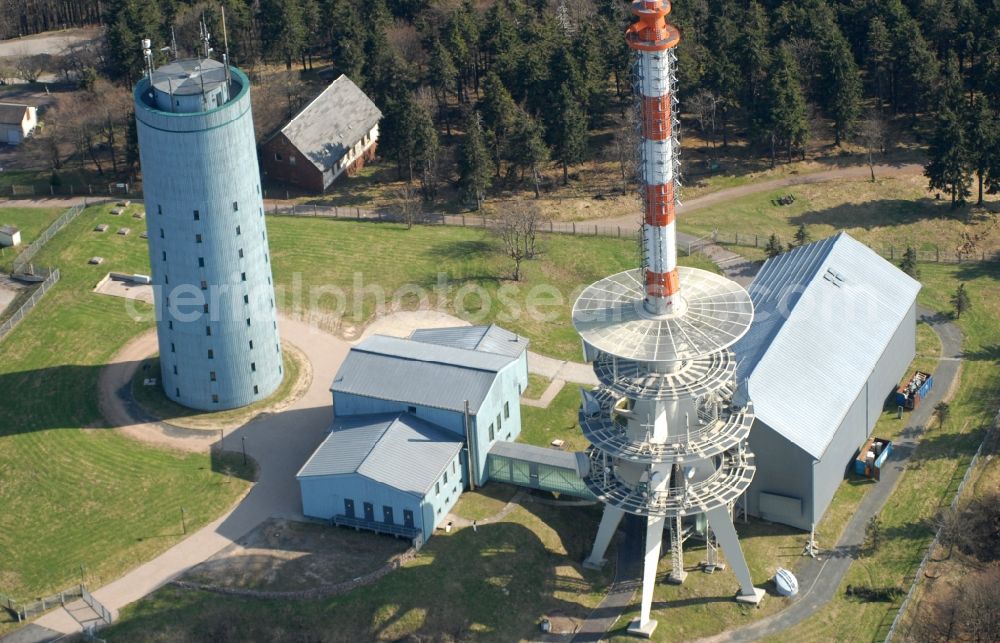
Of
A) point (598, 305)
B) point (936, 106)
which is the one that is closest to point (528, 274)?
point (598, 305)

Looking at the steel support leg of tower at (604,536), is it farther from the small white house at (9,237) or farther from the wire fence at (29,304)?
the small white house at (9,237)

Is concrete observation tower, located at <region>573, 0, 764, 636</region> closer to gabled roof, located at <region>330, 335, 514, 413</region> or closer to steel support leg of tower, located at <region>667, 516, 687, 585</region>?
steel support leg of tower, located at <region>667, 516, 687, 585</region>

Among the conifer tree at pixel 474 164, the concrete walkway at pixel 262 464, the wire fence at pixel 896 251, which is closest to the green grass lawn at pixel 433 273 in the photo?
the concrete walkway at pixel 262 464

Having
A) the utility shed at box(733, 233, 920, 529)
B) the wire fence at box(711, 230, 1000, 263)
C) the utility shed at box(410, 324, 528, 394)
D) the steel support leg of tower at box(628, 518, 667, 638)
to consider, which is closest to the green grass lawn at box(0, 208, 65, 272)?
the utility shed at box(410, 324, 528, 394)

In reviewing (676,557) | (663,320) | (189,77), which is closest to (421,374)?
(663,320)

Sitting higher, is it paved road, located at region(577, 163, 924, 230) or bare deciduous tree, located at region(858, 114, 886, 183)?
bare deciduous tree, located at region(858, 114, 886, 183)

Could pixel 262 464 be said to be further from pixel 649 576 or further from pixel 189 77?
pixel 649 576

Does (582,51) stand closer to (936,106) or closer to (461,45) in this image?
(461,45)
